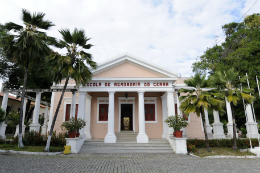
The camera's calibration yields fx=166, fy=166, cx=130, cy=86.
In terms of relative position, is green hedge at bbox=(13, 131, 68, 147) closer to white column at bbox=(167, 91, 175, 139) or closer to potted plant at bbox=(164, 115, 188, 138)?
potted plant at bbox=(164, 115, 188, 138)

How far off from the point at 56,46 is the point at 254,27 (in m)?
20.8

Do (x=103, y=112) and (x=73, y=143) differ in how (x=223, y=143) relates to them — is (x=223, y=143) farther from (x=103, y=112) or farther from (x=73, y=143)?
(x=73, y=143)

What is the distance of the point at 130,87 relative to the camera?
1189 centimetres

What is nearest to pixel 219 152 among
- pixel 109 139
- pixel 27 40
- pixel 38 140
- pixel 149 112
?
pixel 149 112

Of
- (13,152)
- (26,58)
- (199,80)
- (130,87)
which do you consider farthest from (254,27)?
(13,152)

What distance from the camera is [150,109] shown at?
1422cm

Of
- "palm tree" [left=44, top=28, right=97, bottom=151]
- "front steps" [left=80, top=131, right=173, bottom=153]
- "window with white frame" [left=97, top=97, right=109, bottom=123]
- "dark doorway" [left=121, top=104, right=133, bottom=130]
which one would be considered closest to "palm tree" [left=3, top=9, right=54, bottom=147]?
"palm tree" [left=44, top=28, right=97, bottom=151]

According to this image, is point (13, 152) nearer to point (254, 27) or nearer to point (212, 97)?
point (212, 97)

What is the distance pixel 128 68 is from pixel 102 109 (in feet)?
14.1

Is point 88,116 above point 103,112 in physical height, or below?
below

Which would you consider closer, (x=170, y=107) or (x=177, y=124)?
(x=177, y=124)

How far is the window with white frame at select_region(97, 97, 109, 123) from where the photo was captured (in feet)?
45.8

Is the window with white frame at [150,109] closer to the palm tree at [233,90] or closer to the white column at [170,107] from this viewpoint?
the white column at [170,107]

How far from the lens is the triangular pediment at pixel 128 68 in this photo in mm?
12219
